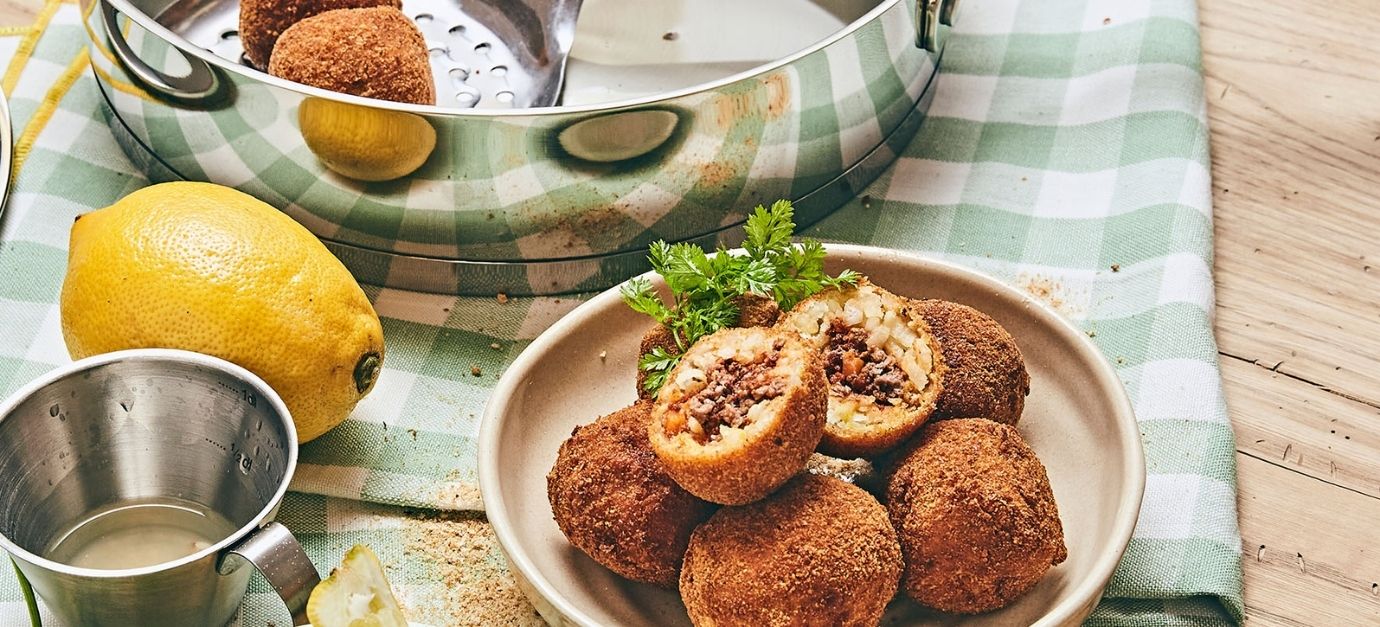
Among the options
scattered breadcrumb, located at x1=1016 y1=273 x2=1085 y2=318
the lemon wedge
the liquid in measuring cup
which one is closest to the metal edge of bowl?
scattered breadcrumb, located at x1=1016 y1=273 x2=1085 y2=318

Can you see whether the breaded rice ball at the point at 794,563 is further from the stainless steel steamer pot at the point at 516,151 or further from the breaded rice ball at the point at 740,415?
the stainless steel steamer pot at the point at 516,151

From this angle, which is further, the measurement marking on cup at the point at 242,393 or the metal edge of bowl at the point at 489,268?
the metal edge of bowl at the point at 489,268

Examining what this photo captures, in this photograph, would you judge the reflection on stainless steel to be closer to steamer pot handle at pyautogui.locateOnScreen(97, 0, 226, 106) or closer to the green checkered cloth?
the green checkered cloth

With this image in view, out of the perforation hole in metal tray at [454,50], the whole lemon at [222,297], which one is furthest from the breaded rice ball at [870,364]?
the perforation hole in metal tray at [454,50]

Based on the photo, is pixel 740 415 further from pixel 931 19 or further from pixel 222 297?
pixel 931 19

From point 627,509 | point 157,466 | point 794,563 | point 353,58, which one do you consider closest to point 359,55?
point 353,58

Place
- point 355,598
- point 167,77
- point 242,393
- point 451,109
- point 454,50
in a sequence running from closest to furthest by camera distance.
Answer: point 355,598 → point 242,393 → point 451,109 → point 167,77 → point 454,50
